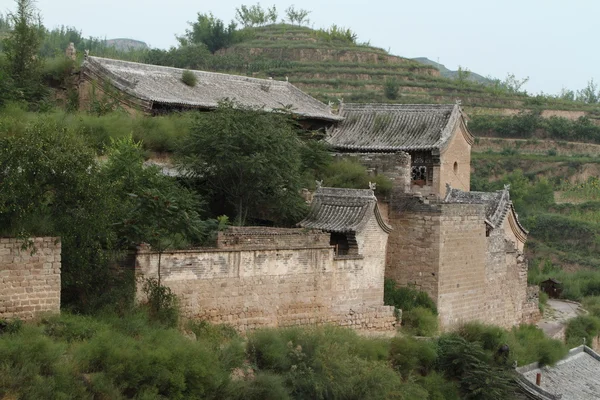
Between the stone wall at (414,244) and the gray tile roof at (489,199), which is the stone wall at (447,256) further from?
the gray tile roof at (489,199)

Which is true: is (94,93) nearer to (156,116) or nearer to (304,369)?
(156,116)

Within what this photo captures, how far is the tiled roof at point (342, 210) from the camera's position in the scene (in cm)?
2028

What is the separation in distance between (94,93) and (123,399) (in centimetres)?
1317

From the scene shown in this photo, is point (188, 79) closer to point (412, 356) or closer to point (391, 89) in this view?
point (412, 356)

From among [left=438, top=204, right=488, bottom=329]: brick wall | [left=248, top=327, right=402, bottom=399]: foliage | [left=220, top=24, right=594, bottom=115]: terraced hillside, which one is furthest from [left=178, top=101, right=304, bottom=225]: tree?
[left=220, top=24, right=594, bottom=115]: terraced hillside

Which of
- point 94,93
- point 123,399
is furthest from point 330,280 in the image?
point 94,93

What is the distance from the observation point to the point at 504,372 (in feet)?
66.2

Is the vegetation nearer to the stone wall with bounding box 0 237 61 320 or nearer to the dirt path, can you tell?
the stone wall with bounding box 0 237 61 320

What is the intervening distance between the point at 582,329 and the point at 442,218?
26.4 ft

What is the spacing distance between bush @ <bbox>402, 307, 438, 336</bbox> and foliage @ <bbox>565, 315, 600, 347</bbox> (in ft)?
23.9

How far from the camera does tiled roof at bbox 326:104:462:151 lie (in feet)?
92.2

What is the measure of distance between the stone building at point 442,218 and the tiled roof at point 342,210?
1.58 metres

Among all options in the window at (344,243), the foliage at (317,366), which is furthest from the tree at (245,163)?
the foliage at (317,366)

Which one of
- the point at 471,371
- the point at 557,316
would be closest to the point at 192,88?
the point at 471,371
